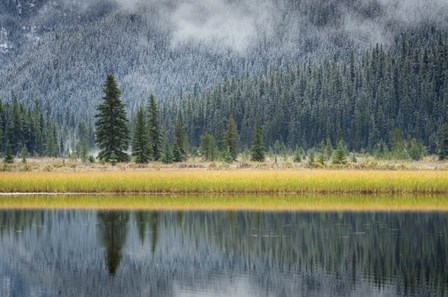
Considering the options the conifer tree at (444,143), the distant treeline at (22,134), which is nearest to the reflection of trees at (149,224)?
the conifer tree at (444,143)

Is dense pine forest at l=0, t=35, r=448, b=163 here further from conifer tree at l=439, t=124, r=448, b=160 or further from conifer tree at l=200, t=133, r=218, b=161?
conifer tree at l=439, t=124, r=448, b=160

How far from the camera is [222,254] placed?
28578 mm

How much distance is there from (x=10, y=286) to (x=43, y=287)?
3.51 ft

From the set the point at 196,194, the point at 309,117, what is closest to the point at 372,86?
the point at 309,117

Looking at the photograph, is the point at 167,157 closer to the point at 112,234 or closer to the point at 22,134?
the point at 112,234

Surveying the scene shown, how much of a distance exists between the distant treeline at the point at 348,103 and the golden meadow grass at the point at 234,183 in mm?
85568

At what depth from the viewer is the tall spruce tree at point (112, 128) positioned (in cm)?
7006

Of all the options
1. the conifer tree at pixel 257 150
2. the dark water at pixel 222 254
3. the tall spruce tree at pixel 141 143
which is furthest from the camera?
the conifer tree at pixel 257 150

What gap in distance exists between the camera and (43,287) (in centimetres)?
2316

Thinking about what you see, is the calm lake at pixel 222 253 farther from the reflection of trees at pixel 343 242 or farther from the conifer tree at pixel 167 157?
the conifer tree at pixel 167 157

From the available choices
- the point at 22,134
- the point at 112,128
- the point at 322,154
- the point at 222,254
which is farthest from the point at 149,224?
the point at 22,134

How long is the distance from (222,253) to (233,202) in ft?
57.3

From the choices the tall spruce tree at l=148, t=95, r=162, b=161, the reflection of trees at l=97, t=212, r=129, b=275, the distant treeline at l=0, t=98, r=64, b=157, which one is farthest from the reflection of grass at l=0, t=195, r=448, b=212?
the distant treeline at l=0, t=98, r=64, b=157

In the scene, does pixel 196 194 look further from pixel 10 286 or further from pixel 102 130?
pixel 10 286
